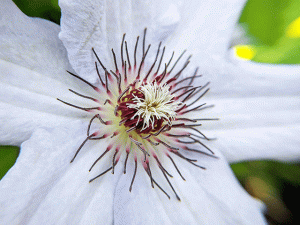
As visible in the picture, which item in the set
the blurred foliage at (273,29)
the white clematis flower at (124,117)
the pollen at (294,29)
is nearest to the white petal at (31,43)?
the white clematis flower at (124,117)

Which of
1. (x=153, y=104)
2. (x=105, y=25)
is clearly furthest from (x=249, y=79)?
(x=105, y=25)

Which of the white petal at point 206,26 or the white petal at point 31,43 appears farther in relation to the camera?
the white petal at point 206,26

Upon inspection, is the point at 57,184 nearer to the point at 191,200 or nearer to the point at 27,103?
the point at 27,103

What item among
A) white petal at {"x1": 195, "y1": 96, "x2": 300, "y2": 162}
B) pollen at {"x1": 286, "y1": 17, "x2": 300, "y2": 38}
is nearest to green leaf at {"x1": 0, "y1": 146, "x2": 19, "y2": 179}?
white petal at {"x1": 195, "y1": 96, "x2": 300, "y2": 162}

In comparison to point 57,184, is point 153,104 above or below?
above

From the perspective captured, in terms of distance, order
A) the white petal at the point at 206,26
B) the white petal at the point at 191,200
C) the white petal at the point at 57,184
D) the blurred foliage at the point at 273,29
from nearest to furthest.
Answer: the white petal at the point at 57,184
the white petal at the point at 191,200
the white petal at the point at 206,26
the blurred foliage at the point at 273,29

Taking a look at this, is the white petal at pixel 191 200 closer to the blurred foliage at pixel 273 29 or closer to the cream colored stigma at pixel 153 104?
the cream colored stigma at pixel 153 104

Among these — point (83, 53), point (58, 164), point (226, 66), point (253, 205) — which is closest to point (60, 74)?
point (83, 53)
